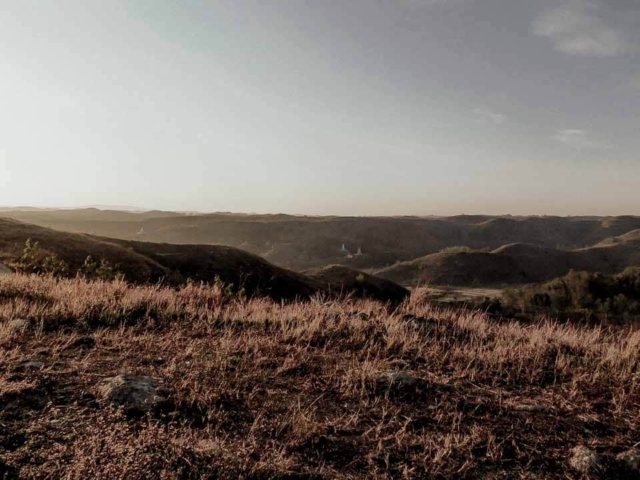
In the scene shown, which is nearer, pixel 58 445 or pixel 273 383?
pixel 58 445

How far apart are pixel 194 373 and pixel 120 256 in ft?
94.9

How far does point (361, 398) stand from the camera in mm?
3664

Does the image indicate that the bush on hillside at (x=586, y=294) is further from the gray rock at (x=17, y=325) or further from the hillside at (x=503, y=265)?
the gray rock at (x=17, y=325)

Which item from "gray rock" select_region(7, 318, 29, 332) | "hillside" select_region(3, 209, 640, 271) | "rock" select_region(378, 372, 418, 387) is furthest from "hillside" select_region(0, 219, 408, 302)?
"hillside" select_region(3, 209, 640, 271)

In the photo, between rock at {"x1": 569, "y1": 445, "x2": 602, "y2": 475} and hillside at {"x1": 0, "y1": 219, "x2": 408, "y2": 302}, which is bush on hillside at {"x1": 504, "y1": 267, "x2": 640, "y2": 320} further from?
rock at {"x1": 569, "y1": 445, "x2": 602, "y2": 475}

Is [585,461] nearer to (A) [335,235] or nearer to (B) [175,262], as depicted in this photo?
(B) [175,262]

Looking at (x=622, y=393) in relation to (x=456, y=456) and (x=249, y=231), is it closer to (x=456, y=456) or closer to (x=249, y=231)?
(x=456, y=456)

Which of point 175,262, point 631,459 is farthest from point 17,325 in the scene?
point 175,262

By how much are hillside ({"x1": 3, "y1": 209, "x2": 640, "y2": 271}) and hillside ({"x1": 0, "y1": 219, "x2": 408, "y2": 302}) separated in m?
68.3

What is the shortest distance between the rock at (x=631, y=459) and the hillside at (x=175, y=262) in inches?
704

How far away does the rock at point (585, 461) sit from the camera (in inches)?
105

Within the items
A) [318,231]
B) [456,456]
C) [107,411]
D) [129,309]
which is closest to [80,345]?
[129,309]

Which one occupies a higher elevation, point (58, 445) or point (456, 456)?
point (58, 445)

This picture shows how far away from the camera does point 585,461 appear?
2713 millimetres
